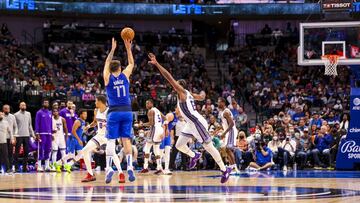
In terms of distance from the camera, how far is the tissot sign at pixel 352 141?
20172 mm

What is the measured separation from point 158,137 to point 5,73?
41.6ft

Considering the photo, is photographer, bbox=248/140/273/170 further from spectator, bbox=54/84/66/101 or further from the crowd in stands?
spectator, bbox=54/84/66/101

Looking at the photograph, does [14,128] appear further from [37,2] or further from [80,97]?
[37,2]

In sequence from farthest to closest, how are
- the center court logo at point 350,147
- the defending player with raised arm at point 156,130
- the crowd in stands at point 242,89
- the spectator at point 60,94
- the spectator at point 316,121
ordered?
the spectator at point 60,94 < the spectator at point 316,121 < the crowd in stands at point 242,89 < the center court logo at point 350,147 < the defending player with raised arm at point 156,130

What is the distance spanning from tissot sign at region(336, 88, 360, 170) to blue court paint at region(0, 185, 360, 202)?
780 centimetres

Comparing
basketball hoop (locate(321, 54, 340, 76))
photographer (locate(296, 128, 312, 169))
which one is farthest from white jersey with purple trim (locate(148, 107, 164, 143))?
photographer (locate(296, 128, 312, 169))

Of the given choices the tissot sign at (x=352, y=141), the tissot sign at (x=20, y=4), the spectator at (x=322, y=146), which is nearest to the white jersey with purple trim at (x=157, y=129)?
the tissot sign at (x=352, y=141)

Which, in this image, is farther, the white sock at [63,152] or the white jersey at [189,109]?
the white sock at [63,152]

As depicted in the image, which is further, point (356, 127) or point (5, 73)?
point (5, 73)

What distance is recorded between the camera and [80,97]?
28234 millimetres

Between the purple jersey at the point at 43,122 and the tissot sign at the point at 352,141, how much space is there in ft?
26.7

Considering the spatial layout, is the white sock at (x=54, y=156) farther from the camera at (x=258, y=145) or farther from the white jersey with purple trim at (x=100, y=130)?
the camera at (x=258, y=145)

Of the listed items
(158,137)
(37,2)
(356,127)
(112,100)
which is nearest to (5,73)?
(37,2)

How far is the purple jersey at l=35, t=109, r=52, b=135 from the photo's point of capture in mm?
21188
